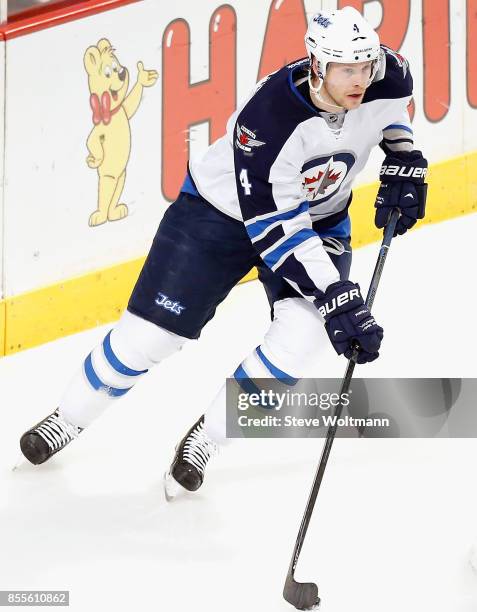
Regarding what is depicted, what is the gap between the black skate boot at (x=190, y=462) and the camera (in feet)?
11.7

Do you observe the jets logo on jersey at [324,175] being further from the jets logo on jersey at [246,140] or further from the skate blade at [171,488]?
the skate blade at [171,488]

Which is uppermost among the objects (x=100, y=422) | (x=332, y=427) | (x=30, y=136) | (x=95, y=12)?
(x=95, y=12)

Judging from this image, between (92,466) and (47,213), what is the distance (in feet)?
3.29

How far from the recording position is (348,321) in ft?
10.4

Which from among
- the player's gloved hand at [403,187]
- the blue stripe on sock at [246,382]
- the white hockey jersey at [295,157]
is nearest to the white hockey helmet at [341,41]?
the white hockey jersey at [295,157]

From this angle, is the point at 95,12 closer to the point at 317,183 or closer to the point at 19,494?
the point at 317,183

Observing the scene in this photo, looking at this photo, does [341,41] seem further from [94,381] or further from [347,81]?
[94,381]

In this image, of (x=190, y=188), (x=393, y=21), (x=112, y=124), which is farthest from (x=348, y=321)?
(x=393, y=21)

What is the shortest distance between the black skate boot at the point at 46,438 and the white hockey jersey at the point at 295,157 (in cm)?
76

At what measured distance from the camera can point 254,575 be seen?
3.21 m

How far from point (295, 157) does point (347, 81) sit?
214 millimetres

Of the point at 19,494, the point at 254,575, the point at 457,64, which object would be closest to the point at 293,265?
the point at 254,575

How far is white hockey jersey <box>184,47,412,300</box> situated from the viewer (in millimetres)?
3240

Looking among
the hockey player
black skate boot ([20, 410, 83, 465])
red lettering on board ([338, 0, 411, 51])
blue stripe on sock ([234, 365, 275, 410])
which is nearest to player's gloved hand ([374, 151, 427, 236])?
the hockey player
